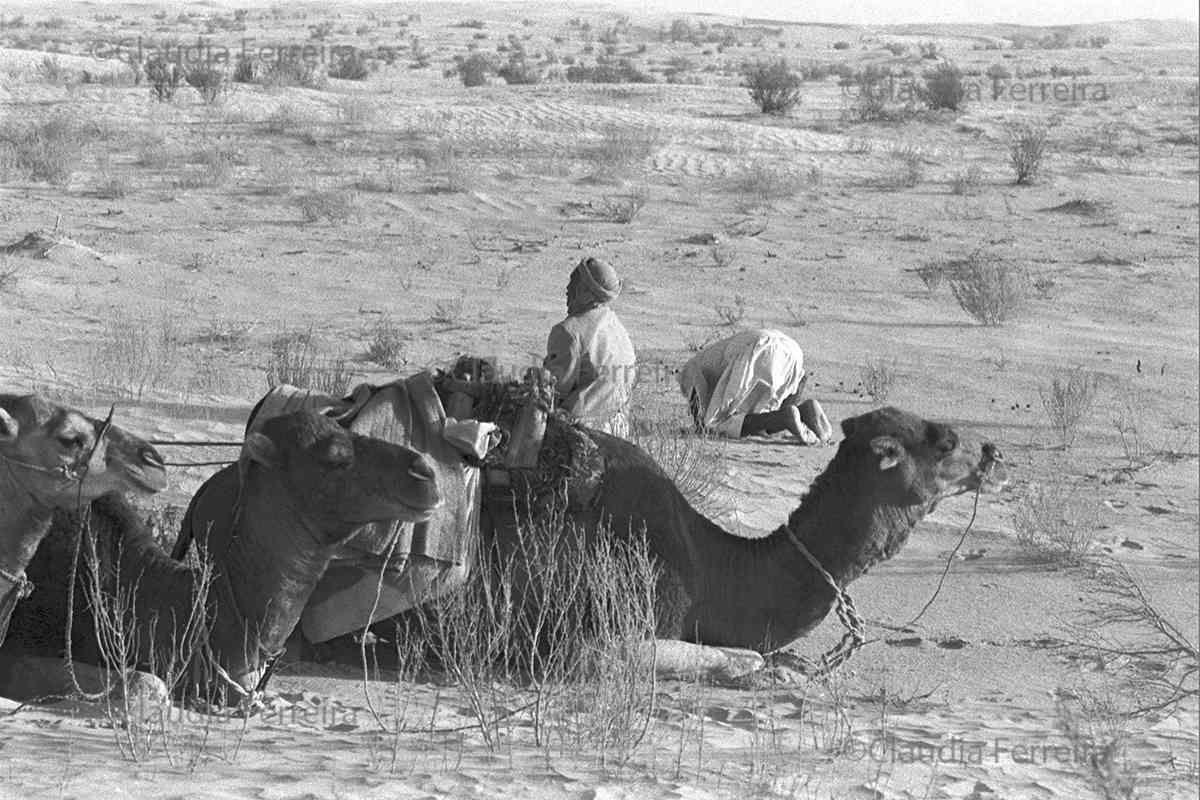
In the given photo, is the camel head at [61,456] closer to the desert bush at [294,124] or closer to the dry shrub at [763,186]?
the dry shrub at [763,186]

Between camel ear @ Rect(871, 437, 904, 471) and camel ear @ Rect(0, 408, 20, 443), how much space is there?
3.29 metres

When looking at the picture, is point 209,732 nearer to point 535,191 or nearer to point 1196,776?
point 1196,776

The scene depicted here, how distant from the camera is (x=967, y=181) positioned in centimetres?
2653

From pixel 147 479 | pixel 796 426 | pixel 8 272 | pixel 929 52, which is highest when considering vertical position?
pixel 929 52

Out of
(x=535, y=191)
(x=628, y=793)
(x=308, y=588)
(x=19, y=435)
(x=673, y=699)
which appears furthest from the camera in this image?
(x=535, y=191)

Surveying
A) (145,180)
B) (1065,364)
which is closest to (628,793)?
(1065,364)

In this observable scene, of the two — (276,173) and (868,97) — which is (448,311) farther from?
(868,97)

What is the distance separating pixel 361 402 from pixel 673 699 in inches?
63.6

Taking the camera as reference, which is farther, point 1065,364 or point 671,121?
point 671,121

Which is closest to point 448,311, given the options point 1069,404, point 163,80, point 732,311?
point 732,311

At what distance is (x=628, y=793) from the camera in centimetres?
574

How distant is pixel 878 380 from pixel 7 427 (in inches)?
383

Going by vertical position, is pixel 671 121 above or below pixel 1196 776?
above

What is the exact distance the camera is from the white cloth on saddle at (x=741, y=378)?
43.0ft
